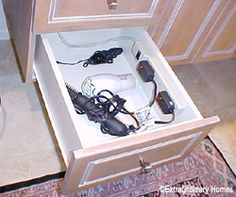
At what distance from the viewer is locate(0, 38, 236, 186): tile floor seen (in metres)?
1.03

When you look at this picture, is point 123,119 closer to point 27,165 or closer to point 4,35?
point 27,165

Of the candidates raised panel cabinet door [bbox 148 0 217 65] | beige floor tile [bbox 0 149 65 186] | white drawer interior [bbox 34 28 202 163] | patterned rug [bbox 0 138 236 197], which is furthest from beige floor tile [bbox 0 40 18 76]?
raised panel cabinet door [bbox 148 0 217 65]

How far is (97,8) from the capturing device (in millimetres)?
902

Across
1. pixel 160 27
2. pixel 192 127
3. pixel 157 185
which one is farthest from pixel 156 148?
pixel 160 27

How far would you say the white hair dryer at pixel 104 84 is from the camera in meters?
0.99

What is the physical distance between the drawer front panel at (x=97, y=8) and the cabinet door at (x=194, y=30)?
70mm

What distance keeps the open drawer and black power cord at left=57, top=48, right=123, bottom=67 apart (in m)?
0.02

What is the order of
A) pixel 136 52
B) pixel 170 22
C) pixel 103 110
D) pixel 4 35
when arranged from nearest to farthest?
pixel 103 110 → pixel 136 52 → pixel 170 22 → pixel 4 35

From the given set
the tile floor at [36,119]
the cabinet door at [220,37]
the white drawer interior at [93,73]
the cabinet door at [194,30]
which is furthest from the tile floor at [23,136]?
the cabinet door at [220,37]

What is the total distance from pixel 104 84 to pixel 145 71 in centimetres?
14

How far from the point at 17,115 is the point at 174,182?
0.61 m

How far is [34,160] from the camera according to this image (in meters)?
1.05

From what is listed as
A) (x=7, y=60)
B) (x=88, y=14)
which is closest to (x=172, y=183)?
(x=88, y=14)

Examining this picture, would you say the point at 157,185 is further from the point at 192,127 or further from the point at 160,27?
the point at 160,27
